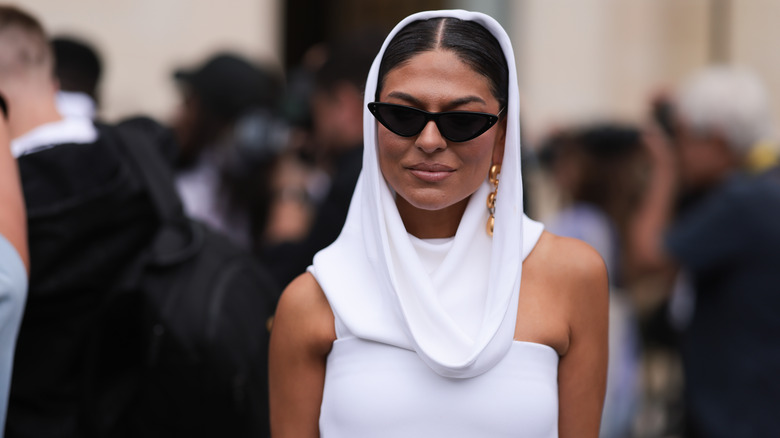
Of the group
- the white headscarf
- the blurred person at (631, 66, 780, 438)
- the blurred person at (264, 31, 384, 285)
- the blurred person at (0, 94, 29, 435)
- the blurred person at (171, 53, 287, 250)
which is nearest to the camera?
the white headscarf

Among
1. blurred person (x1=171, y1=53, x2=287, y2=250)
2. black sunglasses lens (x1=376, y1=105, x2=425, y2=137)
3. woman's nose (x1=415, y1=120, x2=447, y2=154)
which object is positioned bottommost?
blurred person (x1=171, y1=53, x2=287, y2=250)

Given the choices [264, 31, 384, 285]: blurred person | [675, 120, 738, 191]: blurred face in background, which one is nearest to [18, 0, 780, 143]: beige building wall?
[675, 120, 738, 191]: blurred face in background

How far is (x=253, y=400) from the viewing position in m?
2.88

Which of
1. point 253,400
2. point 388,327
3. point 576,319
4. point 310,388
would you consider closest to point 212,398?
point 253,400

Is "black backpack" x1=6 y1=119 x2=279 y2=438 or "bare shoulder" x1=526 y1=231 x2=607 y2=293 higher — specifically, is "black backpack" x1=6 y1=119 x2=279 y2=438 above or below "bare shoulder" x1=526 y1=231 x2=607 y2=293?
below

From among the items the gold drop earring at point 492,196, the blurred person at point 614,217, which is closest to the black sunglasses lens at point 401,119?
the gold drop earring at point 492,196

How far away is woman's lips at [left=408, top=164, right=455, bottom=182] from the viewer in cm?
196

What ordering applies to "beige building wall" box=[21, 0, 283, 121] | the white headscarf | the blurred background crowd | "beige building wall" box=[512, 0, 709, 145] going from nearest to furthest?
1. the white headscarf
2. the blurred background crowd
3. "beige building wall" box=[21, 0, 283, 121]
4. "beige building wall" box=[512, 0, 709, 145]

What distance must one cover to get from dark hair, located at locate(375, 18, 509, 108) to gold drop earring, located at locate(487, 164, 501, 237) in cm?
14

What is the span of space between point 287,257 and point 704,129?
1.94 m

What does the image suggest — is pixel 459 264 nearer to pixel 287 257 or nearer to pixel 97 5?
pixel 287 257

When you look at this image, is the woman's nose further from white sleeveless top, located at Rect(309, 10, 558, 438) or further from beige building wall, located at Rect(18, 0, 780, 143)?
beige building wall, located at Rect(18, 0, 780, 143)

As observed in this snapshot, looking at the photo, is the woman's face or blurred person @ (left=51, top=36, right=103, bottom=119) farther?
blurred person @ (left=51, top=36, right=103, bottom=119)

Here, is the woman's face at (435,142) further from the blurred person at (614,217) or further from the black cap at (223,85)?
the blurred person at (614,217)
